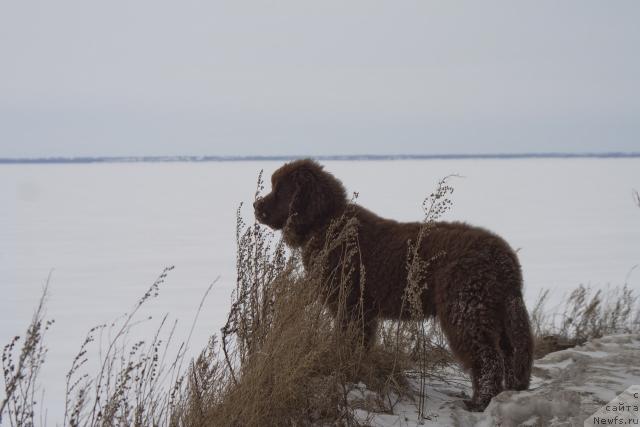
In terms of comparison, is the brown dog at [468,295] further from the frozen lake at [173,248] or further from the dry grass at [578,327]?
the frozen lake at [173,248]

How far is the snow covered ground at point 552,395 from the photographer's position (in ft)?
12.6

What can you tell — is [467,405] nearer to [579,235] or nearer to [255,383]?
[255,383]

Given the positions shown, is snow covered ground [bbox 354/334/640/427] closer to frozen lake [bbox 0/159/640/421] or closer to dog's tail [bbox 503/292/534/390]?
dog's tail [bbox 503/292/534/390]

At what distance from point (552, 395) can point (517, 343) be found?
491 millimetres

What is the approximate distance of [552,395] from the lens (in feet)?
12.9

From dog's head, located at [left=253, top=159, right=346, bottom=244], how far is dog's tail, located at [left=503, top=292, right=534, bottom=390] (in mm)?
1764

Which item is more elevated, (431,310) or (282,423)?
(431,310)

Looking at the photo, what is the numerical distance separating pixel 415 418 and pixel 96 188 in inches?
1678

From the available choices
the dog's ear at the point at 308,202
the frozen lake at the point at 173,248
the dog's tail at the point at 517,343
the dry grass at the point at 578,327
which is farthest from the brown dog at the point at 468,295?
the frozen lake at the point at 173,248

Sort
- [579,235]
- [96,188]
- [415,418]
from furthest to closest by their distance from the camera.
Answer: [96,188] < [579,235] < [415,418]

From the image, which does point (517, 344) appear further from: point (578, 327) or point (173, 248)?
point (173, 248)

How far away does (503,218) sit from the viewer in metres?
22.3

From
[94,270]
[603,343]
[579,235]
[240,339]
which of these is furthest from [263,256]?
[579,235]

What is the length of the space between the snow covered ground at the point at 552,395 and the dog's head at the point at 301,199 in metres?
1.57
